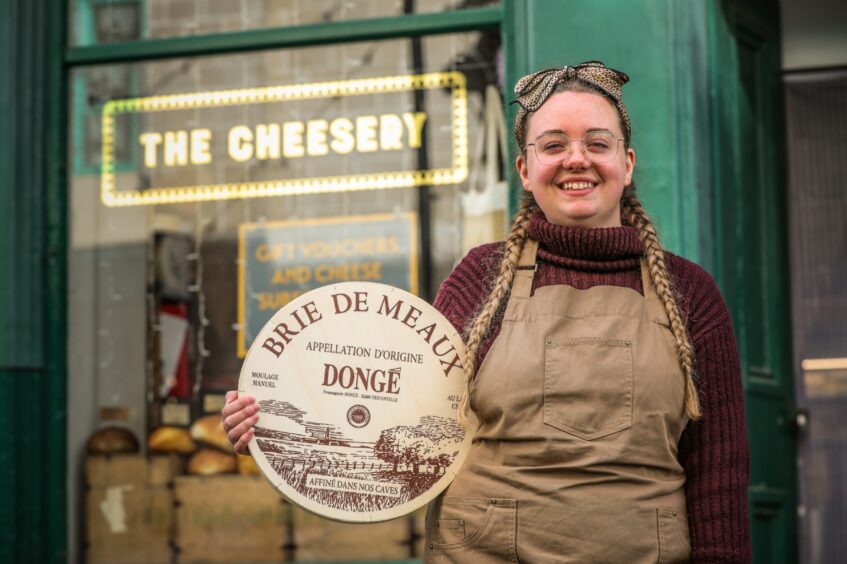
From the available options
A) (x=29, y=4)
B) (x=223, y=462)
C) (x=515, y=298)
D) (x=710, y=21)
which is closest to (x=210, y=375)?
(x=223, y=462)

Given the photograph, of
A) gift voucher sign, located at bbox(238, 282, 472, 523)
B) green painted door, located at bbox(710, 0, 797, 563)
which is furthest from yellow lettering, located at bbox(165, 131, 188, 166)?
gift voucher sign, located at bbox(238, 282, 472, 523)

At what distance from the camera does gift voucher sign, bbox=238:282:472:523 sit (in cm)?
262

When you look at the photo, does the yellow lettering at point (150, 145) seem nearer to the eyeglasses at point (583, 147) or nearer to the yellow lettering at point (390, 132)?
the yellow lettering at point (390, 132)

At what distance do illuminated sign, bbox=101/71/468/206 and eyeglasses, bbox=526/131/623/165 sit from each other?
2295 mm

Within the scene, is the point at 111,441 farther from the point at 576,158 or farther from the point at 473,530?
the point at 576,158

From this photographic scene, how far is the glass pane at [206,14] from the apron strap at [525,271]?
2464mm

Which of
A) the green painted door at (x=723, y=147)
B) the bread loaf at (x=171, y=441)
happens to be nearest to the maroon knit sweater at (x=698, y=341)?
the green painted door at (x=723, y=147)

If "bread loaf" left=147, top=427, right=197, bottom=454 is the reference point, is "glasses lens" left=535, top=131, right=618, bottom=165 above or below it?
above

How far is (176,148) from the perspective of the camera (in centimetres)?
514

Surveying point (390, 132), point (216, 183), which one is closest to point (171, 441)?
point (216, 183)

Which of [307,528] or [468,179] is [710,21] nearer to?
[468,179]

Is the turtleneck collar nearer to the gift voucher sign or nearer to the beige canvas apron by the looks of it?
the beige canvas apron

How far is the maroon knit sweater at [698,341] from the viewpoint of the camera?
2.48 meters

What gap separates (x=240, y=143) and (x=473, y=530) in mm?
2936
